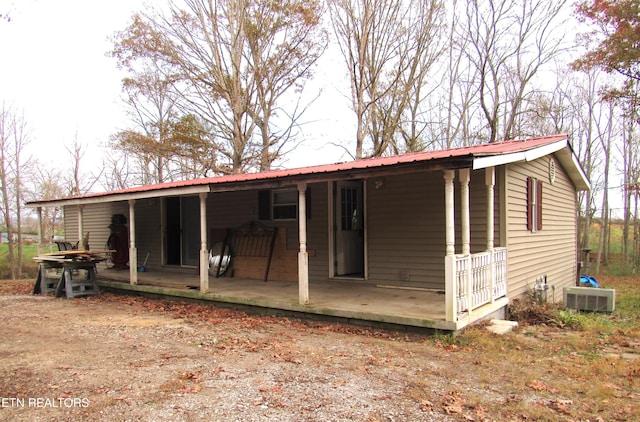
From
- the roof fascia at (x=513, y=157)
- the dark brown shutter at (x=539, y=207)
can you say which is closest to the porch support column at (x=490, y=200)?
the roof fascia at (x=513, y=157)

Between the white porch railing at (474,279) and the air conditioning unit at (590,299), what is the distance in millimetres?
2754

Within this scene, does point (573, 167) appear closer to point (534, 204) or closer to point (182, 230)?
point (534, 204)

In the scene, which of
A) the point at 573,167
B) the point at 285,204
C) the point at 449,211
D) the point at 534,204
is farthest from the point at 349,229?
the point at 573,167

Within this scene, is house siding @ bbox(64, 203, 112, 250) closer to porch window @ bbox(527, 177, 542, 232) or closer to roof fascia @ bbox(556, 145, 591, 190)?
porch window @ bbox(527, 177, 542, 232)

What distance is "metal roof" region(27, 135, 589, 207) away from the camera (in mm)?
5164

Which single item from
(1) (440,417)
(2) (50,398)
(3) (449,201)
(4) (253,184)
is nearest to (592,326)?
(3) (449,201)

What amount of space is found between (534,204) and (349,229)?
140 inches

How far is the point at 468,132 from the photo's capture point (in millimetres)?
18859

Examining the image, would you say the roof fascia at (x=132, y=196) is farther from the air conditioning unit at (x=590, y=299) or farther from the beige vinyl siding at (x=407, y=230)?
the air conditioning unit at (x=590, y=299)

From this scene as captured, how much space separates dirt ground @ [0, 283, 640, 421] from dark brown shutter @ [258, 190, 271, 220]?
10.8 ft

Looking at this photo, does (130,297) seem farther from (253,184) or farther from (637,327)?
(637,327)

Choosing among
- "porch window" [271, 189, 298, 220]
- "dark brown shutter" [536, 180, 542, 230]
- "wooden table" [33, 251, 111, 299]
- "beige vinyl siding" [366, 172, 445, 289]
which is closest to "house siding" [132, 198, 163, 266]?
"wooden table" [33, 251, 111, 299]

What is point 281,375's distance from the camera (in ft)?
13.4

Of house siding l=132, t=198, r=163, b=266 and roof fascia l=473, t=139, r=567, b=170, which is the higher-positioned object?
roof fascia l=473, t=139, r=567, b=170
